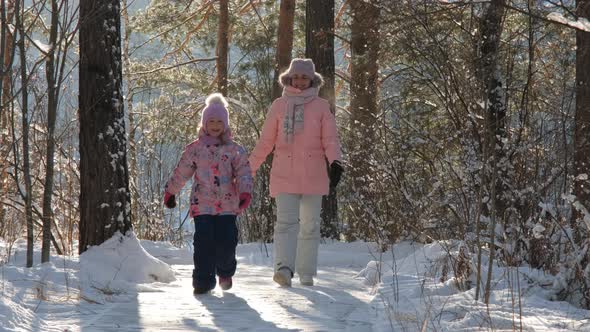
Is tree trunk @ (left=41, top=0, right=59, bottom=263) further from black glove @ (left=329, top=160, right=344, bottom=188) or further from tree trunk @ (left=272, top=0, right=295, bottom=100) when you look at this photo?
tree trunk @ (left=272, top=0, right=295, bottom=100)

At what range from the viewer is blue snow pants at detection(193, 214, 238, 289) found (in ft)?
20.1

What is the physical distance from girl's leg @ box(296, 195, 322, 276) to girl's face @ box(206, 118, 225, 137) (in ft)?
3.33

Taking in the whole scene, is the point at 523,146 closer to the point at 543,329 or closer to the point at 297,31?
the point at 543,329

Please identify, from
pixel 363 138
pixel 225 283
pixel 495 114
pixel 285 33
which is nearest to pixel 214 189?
pixel 225 283

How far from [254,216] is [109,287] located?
224 inches

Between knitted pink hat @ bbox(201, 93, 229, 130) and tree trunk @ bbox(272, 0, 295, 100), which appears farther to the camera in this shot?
tree trunk @ bbox(272, 0, 295, 100)

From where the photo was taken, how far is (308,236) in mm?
6848

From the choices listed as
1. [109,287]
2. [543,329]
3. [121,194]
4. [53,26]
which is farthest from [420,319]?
[53,26]

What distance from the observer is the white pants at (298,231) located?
6719 mm

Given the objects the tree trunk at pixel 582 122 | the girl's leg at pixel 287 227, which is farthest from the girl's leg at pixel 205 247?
the tree trunk at pixel 582 122

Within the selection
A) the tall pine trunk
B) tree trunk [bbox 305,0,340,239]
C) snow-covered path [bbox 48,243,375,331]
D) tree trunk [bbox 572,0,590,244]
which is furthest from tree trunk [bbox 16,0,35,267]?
tree trunk [bbox 305,0,340,239]

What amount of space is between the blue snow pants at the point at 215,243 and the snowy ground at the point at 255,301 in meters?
0.20

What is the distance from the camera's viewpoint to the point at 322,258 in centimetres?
898

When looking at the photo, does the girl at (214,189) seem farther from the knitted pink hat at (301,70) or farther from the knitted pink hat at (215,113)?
the knitted pink hat at (301,70)
